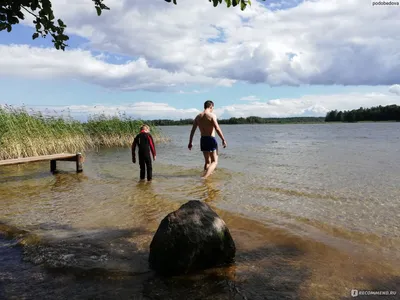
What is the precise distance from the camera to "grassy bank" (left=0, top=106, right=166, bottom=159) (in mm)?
14008

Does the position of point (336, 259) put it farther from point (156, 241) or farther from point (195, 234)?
point (156, 241)

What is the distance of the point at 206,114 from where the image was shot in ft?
34.4

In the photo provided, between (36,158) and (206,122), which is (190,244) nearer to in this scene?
(206,122)

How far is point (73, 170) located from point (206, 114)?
21.0 ft

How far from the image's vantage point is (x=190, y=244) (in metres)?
3.86

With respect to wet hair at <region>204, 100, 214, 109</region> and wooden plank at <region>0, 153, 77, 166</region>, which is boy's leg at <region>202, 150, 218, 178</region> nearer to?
wet hair at <region>204, 100, 214, 109</region>

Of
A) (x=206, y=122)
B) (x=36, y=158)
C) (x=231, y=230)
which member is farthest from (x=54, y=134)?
(x=231, y=230)

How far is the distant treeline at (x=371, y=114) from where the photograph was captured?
87.1 m

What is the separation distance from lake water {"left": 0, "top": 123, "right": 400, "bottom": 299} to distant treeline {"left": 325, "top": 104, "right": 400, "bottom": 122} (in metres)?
88.2

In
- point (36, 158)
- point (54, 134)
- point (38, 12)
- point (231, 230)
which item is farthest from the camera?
point (54, 134)

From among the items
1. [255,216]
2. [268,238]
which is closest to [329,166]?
[255,216]

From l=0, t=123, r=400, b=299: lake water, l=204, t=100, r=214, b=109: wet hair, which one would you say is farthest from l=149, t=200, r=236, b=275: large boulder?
l=204, t=100, r=214, b=109: wet hair

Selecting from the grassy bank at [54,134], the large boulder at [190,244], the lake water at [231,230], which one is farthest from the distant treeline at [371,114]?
the large boulder at [190,244]

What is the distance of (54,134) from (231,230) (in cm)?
1452
